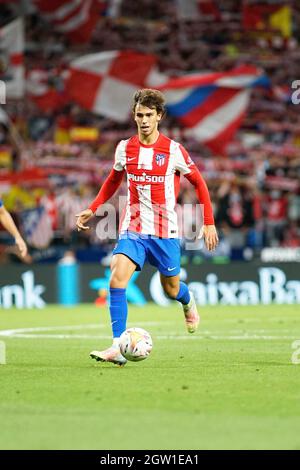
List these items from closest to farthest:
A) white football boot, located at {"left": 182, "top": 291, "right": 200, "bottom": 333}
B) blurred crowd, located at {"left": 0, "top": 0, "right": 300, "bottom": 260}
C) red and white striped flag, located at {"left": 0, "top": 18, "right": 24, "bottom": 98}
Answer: white football boot, located at {"left": 182, "top": 291, "right": 200, "bottom": 333}, blurred crowd, located at {"left": 0, "top": 0, "right": 300, "bottom": 260}, red and white striped flag, located at {"left": 0, "top": 18, "right": 24, "bottom": 98}

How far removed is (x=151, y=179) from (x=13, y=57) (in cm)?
1713

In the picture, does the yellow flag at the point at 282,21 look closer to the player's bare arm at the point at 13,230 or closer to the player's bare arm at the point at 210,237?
the player's bare arm at the point at 13,230

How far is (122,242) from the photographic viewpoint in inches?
406

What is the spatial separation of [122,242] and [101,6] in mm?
21974

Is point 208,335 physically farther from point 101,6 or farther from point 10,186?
point 101,6

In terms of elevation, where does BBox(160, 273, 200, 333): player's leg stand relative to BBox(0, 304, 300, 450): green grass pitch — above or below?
above

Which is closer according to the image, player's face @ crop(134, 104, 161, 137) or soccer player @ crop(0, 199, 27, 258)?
player's face @ crop(134, 104, 161, 137)

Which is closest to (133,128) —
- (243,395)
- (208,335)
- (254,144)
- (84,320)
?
→ (254,144)

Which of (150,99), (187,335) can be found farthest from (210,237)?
(187,335)

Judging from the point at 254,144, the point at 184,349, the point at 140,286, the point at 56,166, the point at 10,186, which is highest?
the point at 254,144

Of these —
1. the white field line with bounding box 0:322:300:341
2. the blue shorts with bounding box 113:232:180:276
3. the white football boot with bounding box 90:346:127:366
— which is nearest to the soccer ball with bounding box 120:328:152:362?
the white football boot with bounding box 90:346:127:366

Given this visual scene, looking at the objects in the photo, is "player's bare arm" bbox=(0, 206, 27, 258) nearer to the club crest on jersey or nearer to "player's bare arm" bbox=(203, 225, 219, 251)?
the club crest on jersey

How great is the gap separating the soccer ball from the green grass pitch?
0.16 m

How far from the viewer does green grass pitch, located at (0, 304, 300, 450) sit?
639 centimetres
